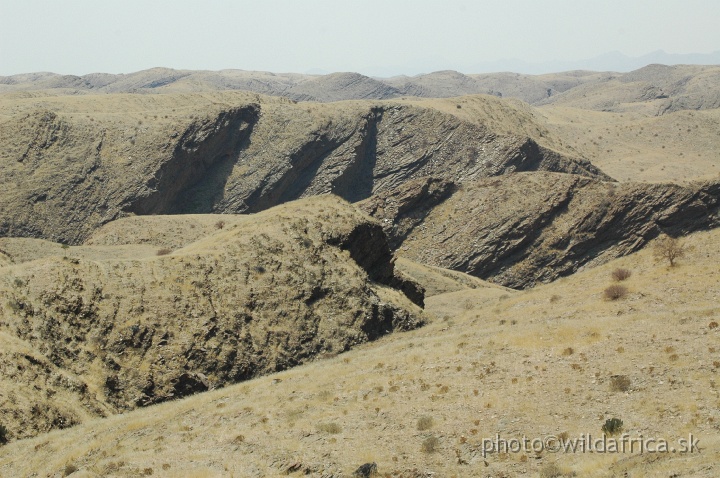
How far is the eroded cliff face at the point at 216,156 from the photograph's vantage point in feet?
335

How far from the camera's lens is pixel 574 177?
8762cm

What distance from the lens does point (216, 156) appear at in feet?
389

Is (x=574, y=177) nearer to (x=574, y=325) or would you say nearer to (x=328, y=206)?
(x=328, y=206)

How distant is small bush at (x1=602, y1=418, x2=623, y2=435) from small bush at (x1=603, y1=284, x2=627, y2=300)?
15891 mm

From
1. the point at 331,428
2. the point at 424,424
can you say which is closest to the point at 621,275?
the point at 424,424

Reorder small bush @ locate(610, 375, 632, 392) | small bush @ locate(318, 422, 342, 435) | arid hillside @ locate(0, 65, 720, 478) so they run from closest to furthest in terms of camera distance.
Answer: arid hillside @ locate(0, 65, 720, 478), small bush @ locate(610, 375, 632, 392), small bush @ locate(318, 422, 342, 435)

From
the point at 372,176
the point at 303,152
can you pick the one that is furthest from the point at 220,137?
the point at 372,176

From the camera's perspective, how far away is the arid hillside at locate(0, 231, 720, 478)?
2327 centimetres

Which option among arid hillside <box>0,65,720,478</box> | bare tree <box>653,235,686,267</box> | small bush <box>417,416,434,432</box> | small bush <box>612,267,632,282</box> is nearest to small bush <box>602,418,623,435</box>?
arid hillside <box>0,65,720,478</box>

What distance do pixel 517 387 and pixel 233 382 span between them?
58.7 feet

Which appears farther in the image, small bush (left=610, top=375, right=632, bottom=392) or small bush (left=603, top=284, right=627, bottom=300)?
small bush (left=603, top=284, right=627, bottom=300)

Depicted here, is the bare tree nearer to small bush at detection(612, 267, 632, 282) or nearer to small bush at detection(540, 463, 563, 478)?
small bush at detection(612, 267, 632, 282)

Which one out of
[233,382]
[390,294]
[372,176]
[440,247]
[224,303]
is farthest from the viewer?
[372,176]

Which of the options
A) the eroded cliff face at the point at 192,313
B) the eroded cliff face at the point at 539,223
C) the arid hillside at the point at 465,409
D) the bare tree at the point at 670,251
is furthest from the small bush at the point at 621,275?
the eroded cliff face at the point at 539,223
